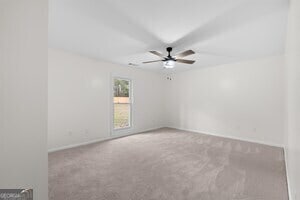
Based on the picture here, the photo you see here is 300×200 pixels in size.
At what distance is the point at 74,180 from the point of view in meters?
2.28

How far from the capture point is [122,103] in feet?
17.4

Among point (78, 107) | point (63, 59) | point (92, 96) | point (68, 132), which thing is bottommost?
point (68, 132)

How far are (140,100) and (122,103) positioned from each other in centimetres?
79

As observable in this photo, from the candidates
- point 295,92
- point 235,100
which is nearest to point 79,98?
point 295,92

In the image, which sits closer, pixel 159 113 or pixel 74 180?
pixel 74 180

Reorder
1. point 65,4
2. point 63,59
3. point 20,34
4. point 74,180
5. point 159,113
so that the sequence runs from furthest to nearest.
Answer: point 159,113 → point 63,59 → point 74,180 → point 65,4 → point 20,34

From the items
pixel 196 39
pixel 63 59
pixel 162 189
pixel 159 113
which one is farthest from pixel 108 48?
pixel 159 113

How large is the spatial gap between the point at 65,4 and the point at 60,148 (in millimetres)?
3249

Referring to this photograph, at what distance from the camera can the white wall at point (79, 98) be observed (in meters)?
3.63

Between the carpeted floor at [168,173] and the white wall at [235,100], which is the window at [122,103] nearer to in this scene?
the carpeted floor at [168,173]

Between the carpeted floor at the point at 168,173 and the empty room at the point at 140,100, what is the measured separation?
20 millimetres

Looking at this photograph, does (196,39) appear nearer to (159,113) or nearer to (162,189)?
(162,189)

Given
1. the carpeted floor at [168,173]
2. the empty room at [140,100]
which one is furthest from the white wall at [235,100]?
the carpeted floor at [168,173]

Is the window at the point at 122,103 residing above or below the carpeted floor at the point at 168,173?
above
